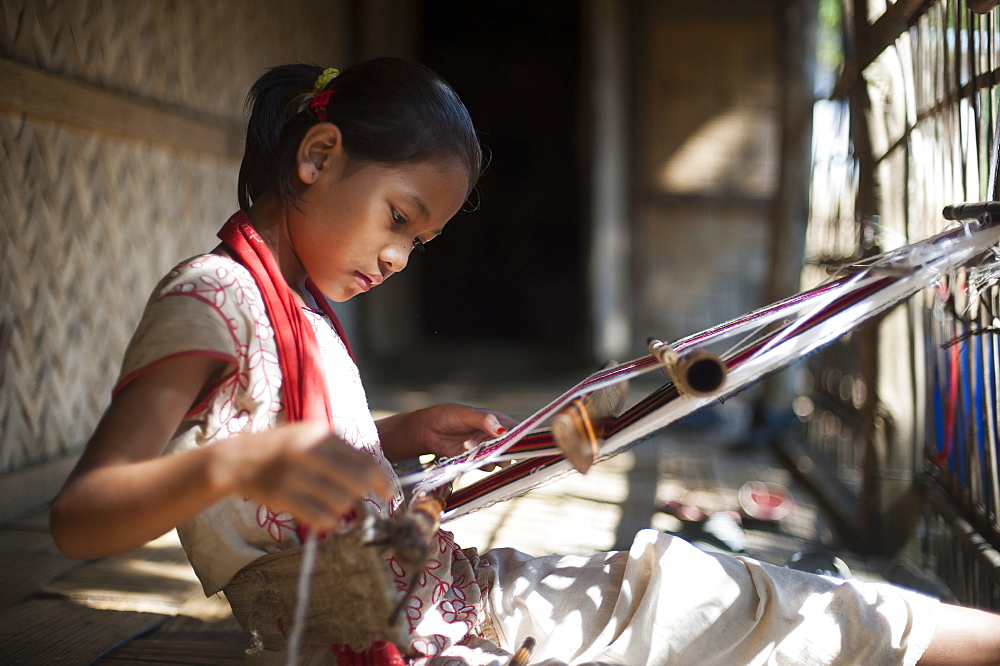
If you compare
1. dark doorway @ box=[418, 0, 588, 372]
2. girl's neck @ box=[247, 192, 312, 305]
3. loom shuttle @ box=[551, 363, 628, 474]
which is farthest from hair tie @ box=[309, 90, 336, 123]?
dark doorway @ box=[418, 0, 588, 372]

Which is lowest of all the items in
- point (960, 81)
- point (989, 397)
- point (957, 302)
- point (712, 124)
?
point (989, 397)

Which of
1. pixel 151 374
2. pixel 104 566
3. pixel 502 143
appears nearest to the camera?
pixel 151 374

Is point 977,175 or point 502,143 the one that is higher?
point 502,143

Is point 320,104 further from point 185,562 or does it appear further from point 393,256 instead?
point 185,562

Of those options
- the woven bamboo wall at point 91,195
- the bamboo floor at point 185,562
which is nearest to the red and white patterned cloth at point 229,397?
the bamboo floor at point 185,562

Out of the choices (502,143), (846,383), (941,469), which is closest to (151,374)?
(941,469)

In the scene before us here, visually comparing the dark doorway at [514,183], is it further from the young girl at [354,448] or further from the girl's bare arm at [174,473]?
the girl's bare arm at [174,473]

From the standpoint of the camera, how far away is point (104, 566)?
1.82m

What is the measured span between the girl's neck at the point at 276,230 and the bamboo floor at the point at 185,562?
758 millimetres

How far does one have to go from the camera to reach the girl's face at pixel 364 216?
107 cm

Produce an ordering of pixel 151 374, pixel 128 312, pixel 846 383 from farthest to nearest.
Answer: pixel 846 383
pixel 128 312
pixel 151 374

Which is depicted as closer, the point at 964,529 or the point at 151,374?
the point at 151,374

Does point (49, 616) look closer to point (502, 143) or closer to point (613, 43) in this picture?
point (613, 43)

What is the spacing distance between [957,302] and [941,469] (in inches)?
18.5
